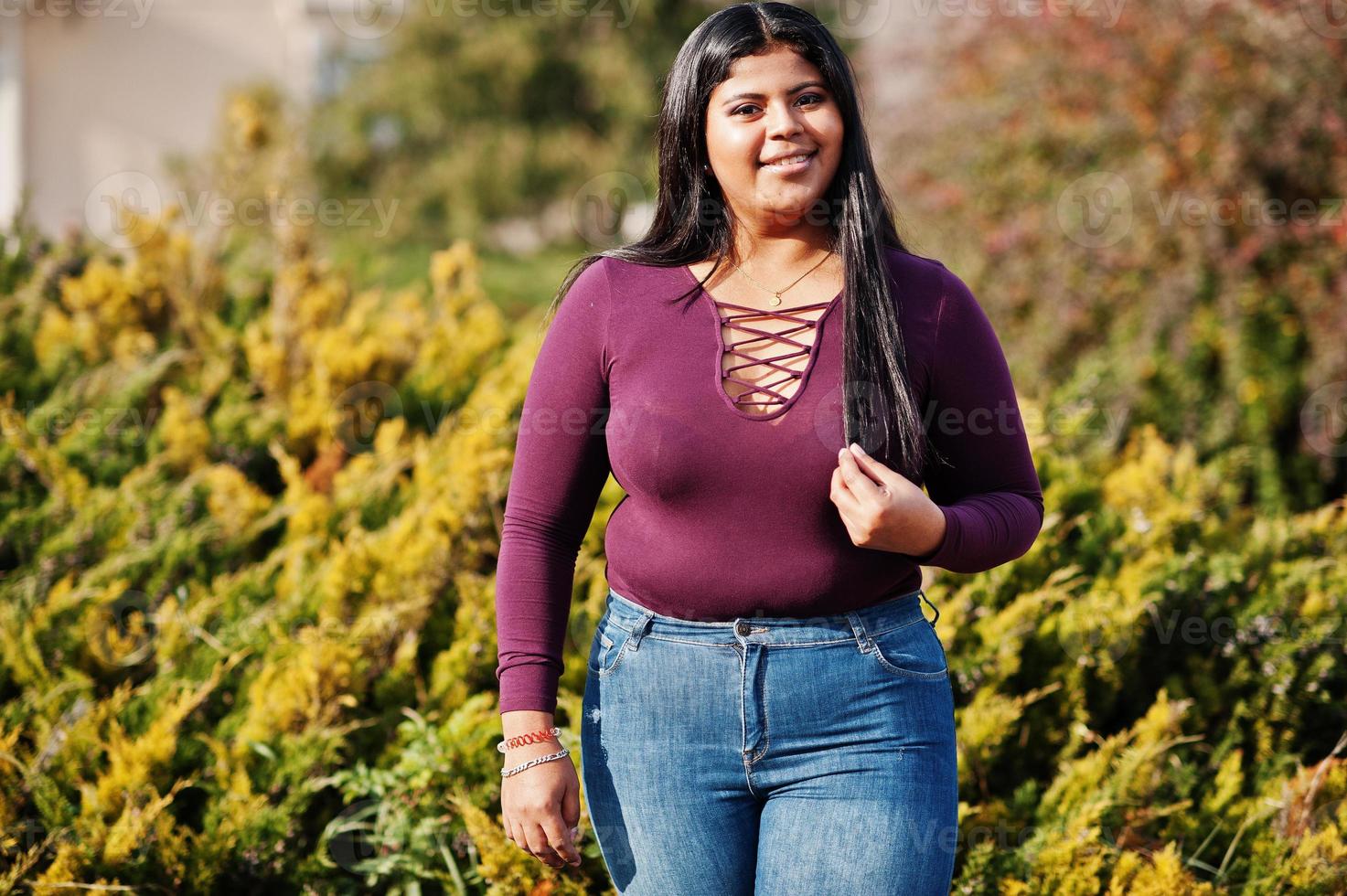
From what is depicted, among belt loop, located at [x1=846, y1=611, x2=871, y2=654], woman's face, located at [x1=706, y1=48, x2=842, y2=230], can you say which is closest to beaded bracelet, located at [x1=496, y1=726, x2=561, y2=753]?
belt loop, located at [x1=846, y1=611, x2=871, y2=654]

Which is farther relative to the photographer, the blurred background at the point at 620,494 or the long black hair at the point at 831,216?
the blurred background at the point at 620,494

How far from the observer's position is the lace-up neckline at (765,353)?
5.11 feet

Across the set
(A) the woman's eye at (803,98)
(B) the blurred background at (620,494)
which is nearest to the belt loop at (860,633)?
(A) the woman's eye at (803,98)

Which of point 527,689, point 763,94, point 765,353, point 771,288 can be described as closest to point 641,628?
point 527,689

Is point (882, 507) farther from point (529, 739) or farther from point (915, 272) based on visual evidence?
point (529, 739)

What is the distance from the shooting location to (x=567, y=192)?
12.6 m

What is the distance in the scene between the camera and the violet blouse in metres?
1.53

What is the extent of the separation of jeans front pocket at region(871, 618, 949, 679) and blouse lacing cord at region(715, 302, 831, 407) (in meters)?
0.35

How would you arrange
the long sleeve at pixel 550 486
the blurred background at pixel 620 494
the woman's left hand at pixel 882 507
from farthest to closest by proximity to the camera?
the blurred background at pixel 620 494 < the long sleeve at pixel 550 486 < the woman's left hand at pixel 882 507

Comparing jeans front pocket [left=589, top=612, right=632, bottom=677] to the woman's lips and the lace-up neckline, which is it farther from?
the woman's lips

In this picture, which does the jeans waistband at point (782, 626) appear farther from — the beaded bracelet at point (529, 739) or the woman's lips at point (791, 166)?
the woman's lips at point (791, 166)

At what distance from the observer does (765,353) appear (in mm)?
1599

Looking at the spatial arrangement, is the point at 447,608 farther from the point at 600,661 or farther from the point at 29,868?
the point at 600,661

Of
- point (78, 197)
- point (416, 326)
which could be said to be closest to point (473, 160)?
point (78, 197)
